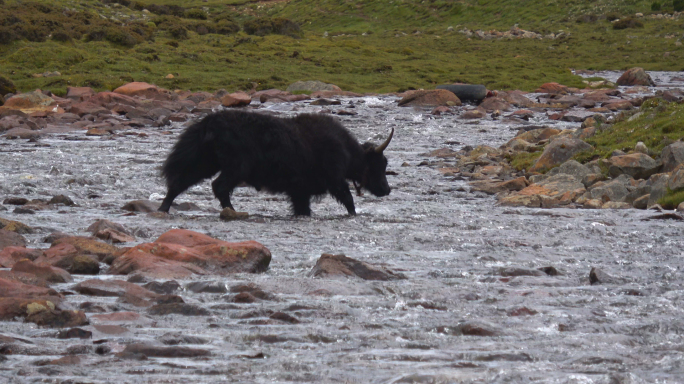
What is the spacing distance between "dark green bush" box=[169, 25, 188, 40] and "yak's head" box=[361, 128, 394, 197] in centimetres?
3315

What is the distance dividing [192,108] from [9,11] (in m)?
17.7

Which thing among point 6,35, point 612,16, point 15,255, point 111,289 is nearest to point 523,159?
point 15,255

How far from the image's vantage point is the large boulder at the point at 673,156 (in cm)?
1262

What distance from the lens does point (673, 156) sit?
12.7 meters

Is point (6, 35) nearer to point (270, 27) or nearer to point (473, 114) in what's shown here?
point (270, 27)

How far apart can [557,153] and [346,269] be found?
30.6 ft

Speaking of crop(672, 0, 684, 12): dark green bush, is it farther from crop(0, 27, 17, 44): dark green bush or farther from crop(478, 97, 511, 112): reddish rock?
crop(0, 27, 17, 44): dark green bush

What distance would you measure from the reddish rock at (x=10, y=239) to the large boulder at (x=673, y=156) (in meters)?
9.29

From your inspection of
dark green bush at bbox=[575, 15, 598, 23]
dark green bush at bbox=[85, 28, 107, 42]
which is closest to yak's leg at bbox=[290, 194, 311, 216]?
dark green bush at bbox=[85, 28, 107, 42]

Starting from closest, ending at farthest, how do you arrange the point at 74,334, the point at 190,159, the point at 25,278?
the point at 74,334
the point at 25,278
the point at 190,159

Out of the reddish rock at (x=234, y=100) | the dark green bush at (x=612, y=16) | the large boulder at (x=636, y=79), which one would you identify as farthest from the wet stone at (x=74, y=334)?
the dark green bush at (x=612, y=16)

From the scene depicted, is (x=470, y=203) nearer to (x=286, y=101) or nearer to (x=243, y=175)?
(x=243, y=175)

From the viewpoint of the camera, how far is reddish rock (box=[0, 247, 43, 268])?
6.81 m

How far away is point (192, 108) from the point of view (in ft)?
89.1
